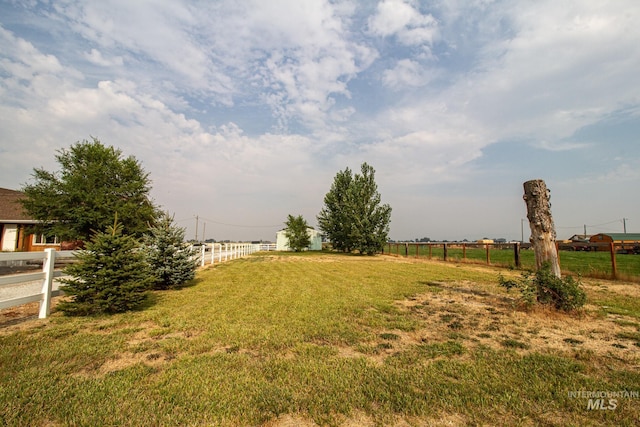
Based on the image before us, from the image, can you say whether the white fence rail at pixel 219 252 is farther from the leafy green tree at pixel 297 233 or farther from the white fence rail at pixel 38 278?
the leafy green tree at pixel 297 233

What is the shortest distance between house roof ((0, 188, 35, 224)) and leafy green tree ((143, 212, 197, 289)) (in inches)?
726

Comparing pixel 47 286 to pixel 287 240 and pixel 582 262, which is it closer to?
pixel 582 262

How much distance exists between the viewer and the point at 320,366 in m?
3.60

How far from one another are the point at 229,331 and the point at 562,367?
460 cm

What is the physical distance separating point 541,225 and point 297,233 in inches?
1650

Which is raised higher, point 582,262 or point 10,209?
point 10,209

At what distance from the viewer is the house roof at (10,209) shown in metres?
21.9

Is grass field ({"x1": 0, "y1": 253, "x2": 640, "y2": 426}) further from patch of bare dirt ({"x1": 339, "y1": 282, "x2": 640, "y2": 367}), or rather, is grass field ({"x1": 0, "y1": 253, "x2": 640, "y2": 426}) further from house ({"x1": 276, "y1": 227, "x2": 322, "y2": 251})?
house ({"x1": 276, "y1": 227, "x2": 322, "y2": 251})

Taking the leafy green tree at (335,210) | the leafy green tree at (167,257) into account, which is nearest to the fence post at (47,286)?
the leafy green tree at (167,257)

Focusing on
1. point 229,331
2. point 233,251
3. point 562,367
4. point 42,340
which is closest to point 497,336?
point 562,367

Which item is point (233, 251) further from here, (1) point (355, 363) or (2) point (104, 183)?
(1) point (355, 363)

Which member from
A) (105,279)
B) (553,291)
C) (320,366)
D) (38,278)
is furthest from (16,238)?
(553,291)

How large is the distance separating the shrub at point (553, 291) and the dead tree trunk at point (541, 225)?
0.91 ft

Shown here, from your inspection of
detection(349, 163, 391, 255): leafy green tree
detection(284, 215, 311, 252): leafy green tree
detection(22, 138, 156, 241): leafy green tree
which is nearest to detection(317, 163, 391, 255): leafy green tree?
detection(349, 163, 391, 255): leafy green tree
